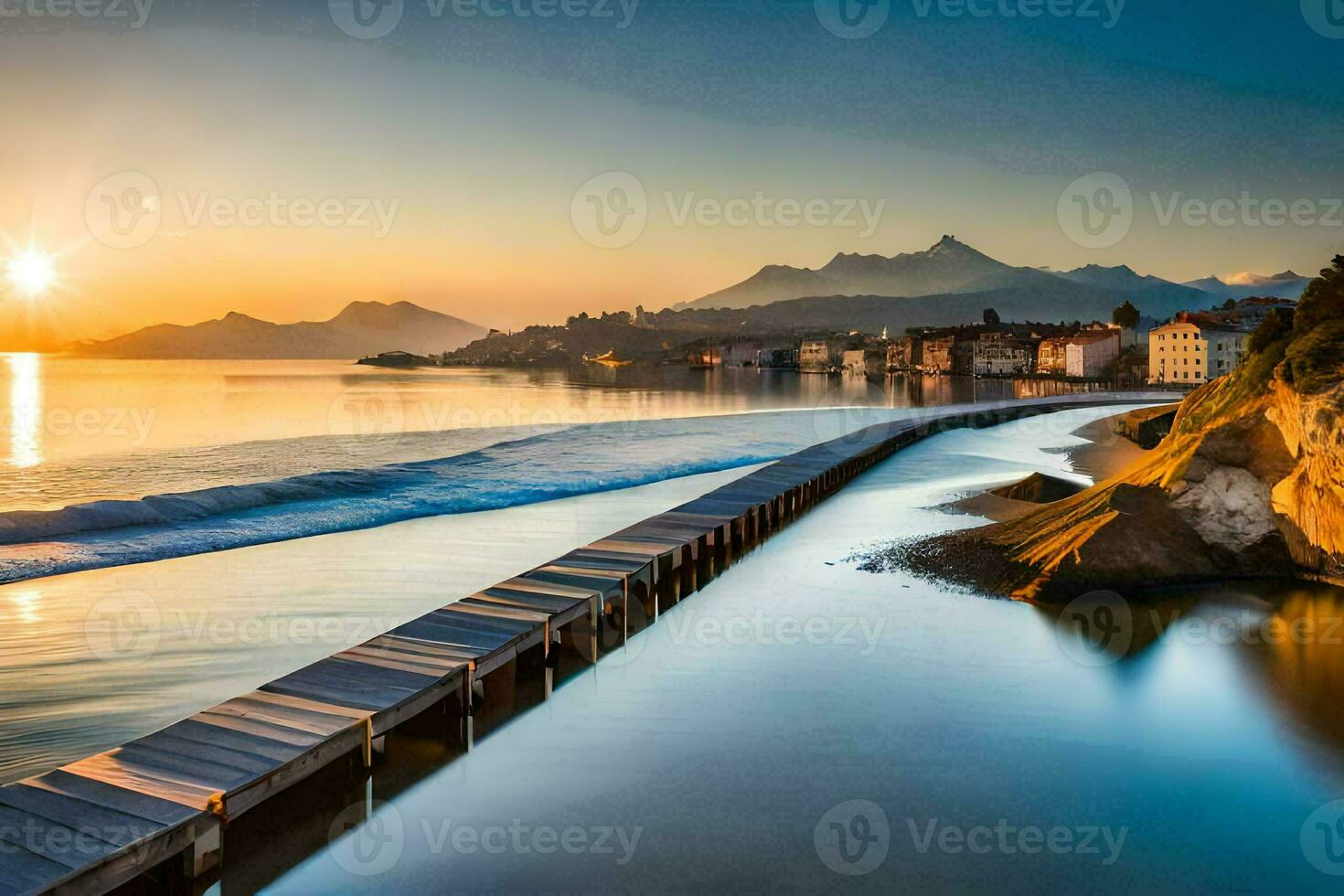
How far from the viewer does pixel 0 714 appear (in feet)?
27.3

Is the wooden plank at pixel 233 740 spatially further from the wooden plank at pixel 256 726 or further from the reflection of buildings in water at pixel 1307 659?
the reflection of buildings in water at pixel 1307 659

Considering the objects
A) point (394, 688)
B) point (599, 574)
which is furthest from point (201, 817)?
point (599, 574)

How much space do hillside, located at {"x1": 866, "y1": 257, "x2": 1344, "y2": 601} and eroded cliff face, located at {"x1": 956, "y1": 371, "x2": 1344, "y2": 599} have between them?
2cm

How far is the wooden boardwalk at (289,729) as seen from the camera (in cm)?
489

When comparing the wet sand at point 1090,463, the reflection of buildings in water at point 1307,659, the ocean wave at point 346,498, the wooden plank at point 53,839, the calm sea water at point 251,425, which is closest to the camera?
the wooden plank at point 53,839

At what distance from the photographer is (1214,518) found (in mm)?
12305

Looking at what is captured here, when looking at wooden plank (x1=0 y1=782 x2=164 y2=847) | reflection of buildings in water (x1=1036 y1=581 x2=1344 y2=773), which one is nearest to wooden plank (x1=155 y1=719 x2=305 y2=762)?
wooden plank (x1=0 y1=782 x2=164 y2=847)

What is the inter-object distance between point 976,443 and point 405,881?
104 feet

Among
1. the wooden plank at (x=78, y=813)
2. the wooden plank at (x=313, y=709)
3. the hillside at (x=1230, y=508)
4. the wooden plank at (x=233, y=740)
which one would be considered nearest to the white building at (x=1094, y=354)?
the hillside at (x=1230, y=508)

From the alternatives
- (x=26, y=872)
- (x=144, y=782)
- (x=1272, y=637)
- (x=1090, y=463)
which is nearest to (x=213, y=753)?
(x=144, y=782)

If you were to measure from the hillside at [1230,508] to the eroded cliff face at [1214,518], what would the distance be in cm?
2

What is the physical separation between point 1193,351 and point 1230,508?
3200 inches

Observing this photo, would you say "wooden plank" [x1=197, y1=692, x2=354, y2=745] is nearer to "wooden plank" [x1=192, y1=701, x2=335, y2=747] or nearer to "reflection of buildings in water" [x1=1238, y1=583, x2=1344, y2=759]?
"wooden plank" [x1=192, y1=701, x2=335, y2=747]

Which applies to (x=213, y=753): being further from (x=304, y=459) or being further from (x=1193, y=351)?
(x=1193, y=351)
